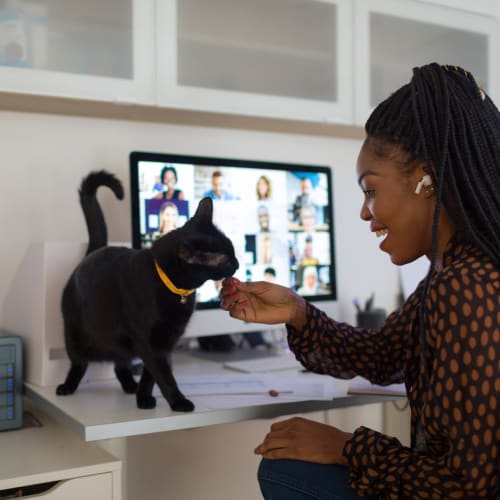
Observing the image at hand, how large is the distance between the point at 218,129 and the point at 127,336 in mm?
854

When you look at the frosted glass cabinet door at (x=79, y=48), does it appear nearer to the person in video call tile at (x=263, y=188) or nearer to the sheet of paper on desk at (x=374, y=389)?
the person in video call tile at (x=263, y=188)

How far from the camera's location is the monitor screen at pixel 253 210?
4.31ft

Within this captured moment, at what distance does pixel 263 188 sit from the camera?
4.82 feet

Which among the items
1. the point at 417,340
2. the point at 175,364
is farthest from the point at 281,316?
the point at 175,364

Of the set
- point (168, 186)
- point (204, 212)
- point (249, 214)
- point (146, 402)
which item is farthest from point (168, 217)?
point (146, 402)

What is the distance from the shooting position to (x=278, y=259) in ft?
4.82

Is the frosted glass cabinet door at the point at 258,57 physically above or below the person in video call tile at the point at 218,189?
above

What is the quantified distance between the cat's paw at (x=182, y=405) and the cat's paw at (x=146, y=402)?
39 millimetres

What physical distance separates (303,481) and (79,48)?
979mm

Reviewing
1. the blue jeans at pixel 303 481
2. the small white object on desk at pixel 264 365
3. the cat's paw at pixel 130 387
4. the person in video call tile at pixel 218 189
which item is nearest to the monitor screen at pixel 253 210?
the person in video call tile at pixel 218 189

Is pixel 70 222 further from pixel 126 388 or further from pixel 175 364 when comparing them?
pixel 126 388

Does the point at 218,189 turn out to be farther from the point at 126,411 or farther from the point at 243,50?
the point at 126,411

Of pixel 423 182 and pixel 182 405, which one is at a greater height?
pixel 423 182

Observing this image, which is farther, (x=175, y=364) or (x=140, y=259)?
(x=175, y=364)
